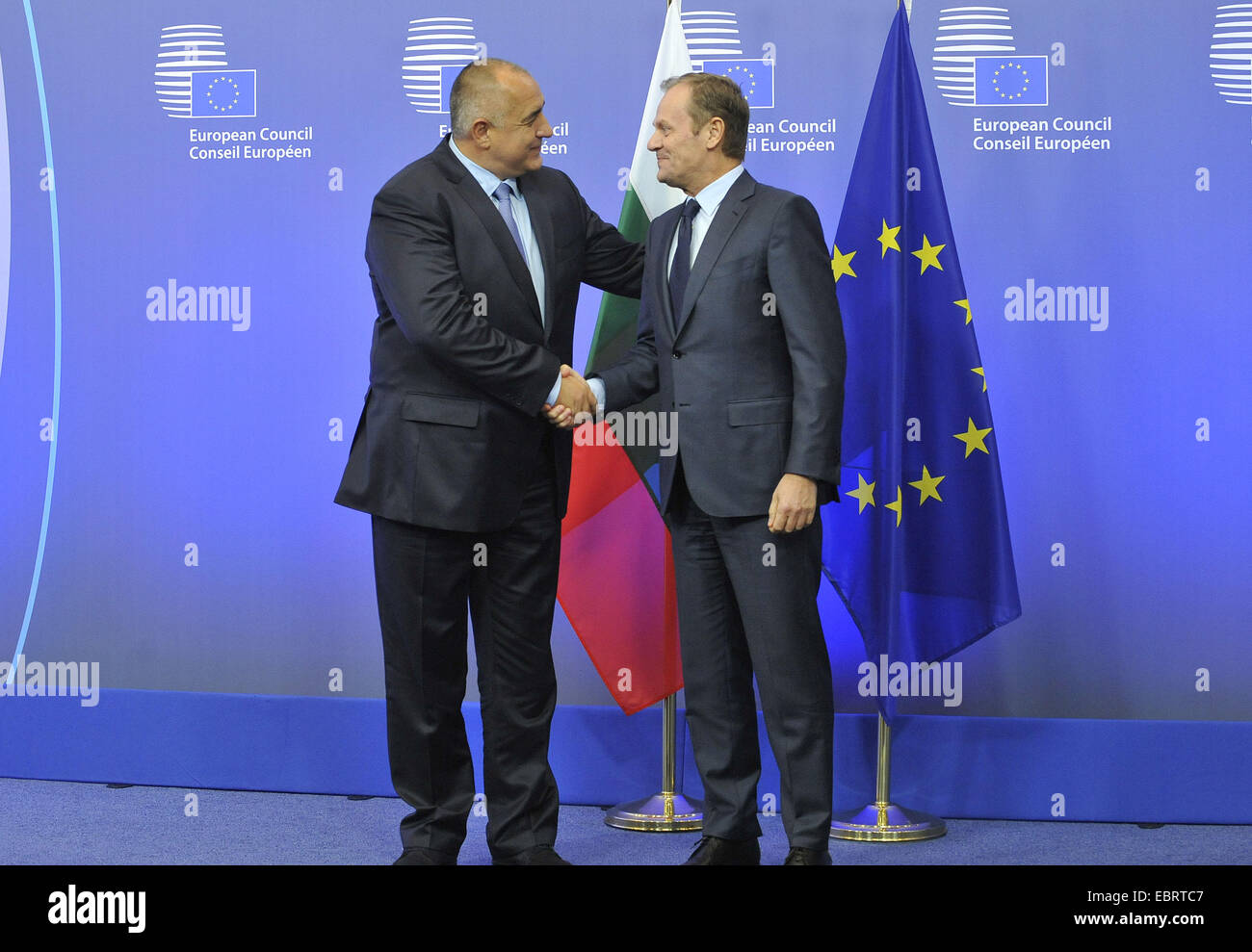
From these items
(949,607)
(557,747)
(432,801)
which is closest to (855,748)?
(949,607)

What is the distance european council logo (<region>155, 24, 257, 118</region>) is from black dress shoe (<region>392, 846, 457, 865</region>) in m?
2.44

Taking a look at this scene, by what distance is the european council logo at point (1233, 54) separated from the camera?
12.6 feet

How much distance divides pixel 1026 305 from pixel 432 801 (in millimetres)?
2220

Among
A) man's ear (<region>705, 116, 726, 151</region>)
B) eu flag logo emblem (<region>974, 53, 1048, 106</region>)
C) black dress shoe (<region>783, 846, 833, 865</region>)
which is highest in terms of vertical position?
eu flag logo emblem (<region>974, 53, 1048, 106</region>)

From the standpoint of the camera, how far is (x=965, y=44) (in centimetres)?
394

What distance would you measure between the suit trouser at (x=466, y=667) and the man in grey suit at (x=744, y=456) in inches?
13.9

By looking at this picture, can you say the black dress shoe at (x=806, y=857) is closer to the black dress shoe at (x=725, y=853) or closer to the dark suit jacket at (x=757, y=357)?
the black dress shoe at (x=725, y=853)

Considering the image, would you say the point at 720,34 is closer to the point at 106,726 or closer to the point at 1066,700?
the point at 1066,700

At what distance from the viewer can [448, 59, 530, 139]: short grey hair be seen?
120 inches

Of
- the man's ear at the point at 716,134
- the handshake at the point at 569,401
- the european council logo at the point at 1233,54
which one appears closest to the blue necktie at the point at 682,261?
the man's ear at the point at 716,134

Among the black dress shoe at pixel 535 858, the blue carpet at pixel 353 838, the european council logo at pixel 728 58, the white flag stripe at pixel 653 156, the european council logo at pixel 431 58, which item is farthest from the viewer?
the european council logo at pixel 431 58

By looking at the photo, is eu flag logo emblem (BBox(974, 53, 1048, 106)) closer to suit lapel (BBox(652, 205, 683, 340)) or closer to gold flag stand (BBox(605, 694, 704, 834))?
suit lapel (BBox(652, 205, 683, 340))

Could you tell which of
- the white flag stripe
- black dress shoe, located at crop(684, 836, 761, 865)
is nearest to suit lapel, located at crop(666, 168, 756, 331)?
the white flag stripe

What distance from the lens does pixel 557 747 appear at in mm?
3951
